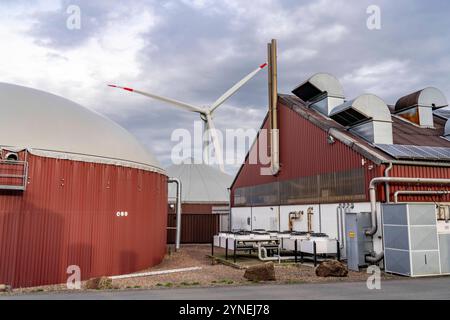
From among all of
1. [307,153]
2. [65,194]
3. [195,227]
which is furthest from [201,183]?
[65,194]

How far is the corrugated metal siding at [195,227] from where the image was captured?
4131cm

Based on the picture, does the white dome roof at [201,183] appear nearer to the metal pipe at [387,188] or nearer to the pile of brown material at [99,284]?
the metal pipe at [387,188]

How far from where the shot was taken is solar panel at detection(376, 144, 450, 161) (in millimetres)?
22375

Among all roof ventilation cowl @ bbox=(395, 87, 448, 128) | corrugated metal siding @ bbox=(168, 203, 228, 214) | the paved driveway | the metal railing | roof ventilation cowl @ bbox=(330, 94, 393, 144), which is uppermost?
roof ventilation cowl @ bbox=(395, 87, 448, 128)

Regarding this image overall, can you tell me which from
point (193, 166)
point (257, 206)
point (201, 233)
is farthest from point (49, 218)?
point (193, 166)

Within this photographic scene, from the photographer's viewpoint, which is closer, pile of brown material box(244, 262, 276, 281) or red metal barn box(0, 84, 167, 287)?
pile of brown material box(244, 262, 276, 281)

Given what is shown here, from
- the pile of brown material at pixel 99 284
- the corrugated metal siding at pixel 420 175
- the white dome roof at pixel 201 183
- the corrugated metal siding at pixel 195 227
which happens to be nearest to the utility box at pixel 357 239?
the corrugated metal siding at pixel 420 175

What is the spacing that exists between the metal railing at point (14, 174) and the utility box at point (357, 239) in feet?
54.1

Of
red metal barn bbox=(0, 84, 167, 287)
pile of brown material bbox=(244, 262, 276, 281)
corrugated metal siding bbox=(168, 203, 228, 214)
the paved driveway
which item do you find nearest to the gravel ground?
pile of brown material bbox=(244, 262, 276, 281)

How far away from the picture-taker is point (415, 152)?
2334cm

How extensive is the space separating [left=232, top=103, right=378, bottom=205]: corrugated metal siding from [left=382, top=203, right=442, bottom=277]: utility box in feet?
11.5

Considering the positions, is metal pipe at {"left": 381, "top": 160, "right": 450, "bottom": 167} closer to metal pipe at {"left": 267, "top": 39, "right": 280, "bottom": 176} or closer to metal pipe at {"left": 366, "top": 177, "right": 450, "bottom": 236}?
metal pipe at {"left": 366, "top": 177, "right": 450, "bottom": 236}

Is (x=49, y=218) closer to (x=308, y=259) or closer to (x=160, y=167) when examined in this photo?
(x=160, y=167)

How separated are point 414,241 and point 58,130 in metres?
18.3
